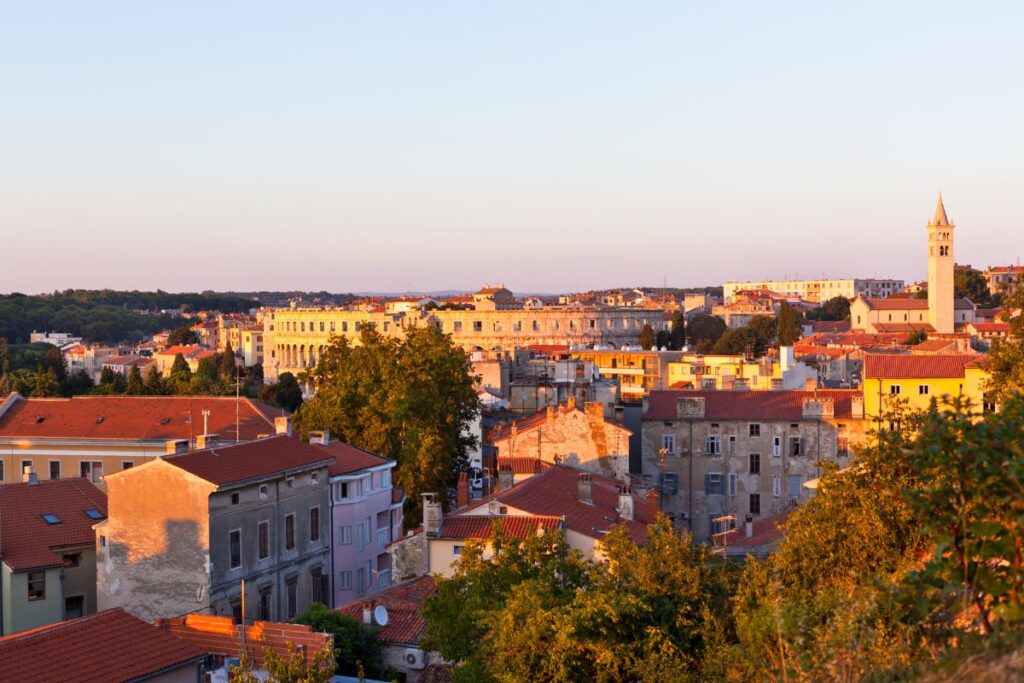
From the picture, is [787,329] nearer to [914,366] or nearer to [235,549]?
[914,366]

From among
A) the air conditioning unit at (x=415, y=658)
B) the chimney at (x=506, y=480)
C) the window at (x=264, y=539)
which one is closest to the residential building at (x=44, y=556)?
the window at (x=264, y=539)

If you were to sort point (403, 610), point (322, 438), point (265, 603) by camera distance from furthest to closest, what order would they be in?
point (322, 438), point (265, 603), point (403, 610)

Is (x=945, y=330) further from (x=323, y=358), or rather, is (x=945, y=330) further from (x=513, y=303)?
(x=323, y=358)

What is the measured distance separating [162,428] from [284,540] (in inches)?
638

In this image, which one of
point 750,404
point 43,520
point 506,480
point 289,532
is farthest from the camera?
point 750,404

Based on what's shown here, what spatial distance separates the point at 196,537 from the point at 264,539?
97.1 inches

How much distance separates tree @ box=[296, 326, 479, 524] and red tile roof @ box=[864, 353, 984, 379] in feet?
47.6

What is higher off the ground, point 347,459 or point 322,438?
point 322,438

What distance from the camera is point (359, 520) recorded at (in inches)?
1225

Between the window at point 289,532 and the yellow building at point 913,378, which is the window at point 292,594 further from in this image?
the yellow building at point 913,378

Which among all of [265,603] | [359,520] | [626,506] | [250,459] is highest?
[250,459]

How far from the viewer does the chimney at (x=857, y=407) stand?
41963 mm

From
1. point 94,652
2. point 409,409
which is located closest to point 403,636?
point 94,652

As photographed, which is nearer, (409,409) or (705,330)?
(409,409)
